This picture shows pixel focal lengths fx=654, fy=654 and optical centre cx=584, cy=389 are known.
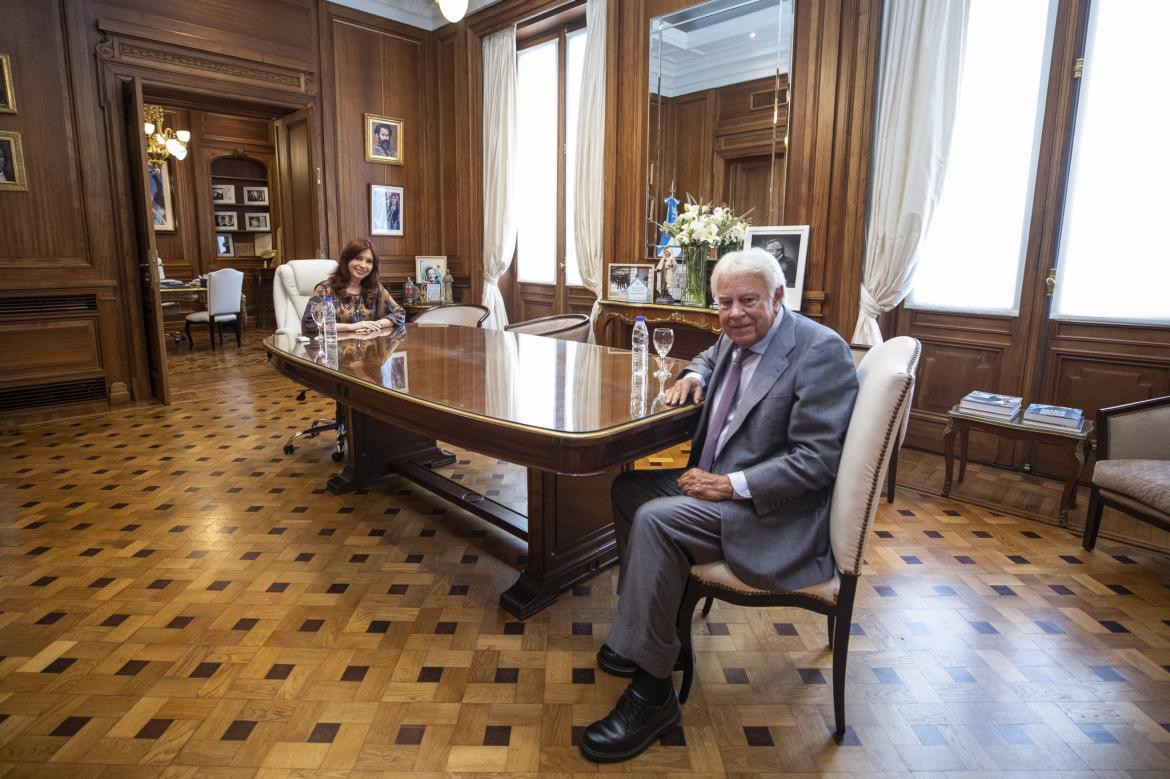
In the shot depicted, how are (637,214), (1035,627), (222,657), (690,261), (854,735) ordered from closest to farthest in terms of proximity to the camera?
(854,735), (222,657), (1035,627), (690,261), (637,214)

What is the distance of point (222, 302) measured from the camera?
26.1ft

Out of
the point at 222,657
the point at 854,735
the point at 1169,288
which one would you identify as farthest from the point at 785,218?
the point at 222,657

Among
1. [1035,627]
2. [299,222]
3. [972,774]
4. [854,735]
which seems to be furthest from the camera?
[299,222]

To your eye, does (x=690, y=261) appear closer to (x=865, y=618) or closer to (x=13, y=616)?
(x=865, y=618)

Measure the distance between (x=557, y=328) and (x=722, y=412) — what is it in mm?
2467

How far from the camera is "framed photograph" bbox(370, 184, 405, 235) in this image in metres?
6.84

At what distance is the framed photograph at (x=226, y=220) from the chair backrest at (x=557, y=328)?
308 inches

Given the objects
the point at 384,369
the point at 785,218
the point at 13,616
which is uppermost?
the point at 785,218

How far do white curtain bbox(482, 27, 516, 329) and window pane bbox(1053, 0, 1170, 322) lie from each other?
455 cm

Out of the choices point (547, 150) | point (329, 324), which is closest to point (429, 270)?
point (547, 150)

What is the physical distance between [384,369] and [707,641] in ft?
5.13

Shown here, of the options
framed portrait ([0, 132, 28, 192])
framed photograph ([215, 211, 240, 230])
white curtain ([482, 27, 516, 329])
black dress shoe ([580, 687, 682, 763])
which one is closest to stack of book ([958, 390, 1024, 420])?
black dress shoe ([580, 687, 682, 763])

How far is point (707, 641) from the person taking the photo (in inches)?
87.1

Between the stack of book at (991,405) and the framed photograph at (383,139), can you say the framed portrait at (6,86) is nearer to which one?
the framed photograph at (383,139)
